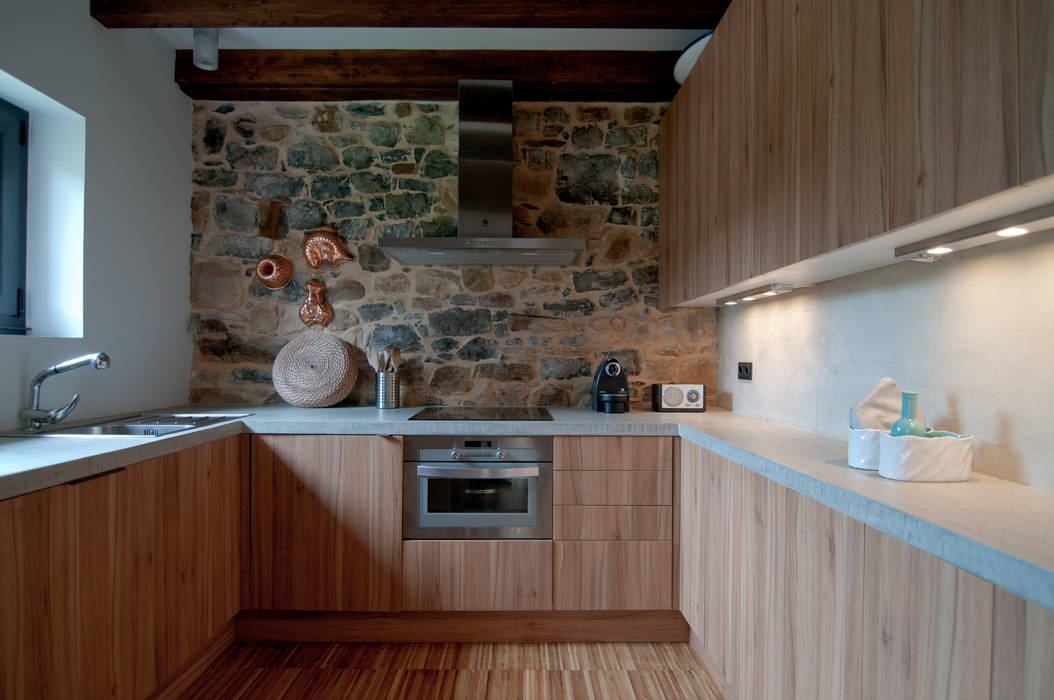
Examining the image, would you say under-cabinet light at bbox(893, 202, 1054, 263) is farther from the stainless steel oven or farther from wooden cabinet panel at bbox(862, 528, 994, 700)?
the stainless steel oven

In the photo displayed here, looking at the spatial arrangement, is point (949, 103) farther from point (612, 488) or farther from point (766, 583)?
point (612, 488)

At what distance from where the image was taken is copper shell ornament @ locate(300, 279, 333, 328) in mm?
2875

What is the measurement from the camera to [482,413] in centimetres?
258

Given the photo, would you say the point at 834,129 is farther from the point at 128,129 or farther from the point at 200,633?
the point at 128,129

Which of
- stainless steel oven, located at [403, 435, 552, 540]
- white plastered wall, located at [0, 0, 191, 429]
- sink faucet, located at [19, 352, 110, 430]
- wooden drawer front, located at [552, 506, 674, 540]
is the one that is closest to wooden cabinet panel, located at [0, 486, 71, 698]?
sink faucet, located at [19, 352, 110, 430]

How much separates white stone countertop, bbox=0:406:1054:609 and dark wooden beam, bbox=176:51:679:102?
167 cm

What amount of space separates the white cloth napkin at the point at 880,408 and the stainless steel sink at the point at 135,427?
2155 mm

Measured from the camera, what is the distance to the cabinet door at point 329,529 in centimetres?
226

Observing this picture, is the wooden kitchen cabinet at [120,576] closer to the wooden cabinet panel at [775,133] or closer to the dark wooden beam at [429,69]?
the dark wooden beam at [429,69]

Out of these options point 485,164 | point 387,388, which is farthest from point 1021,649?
point 485,164

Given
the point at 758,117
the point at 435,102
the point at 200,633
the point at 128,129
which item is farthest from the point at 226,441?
the point at 758,117

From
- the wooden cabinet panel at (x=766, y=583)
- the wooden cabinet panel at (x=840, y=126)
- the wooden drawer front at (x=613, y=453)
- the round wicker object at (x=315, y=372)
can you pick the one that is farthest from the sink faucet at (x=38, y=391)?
the wooden cabinet panel at (x=840, y=126)

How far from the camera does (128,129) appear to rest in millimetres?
2389

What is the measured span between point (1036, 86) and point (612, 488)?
72.0 inches
